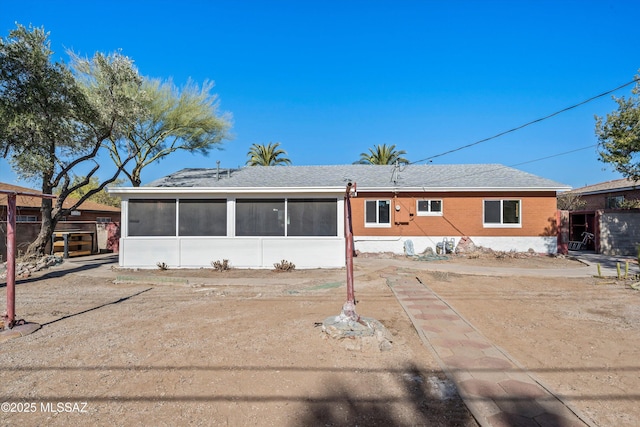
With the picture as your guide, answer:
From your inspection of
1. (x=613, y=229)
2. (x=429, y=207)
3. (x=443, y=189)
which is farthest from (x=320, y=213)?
(x=613, y=229)

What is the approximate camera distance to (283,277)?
9.72 meters

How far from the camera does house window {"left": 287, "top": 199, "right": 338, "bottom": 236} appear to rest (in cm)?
1095

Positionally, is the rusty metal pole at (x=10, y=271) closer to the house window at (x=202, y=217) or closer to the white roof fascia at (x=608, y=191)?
the house window at (x=202, y=217)

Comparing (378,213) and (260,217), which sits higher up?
(378,213)

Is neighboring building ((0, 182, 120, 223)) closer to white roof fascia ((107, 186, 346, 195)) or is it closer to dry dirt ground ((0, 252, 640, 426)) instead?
white roof fascia ((107, 186, 346, 195))

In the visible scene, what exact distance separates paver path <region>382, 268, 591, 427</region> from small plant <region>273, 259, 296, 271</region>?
18.5 ft

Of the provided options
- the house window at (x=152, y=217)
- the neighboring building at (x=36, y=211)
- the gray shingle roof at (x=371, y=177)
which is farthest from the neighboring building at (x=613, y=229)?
the neighboring building at (x=36, y=211)

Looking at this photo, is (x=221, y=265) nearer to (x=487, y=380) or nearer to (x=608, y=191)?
(x=487, y=380)

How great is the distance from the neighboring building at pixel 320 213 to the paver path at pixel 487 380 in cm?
598

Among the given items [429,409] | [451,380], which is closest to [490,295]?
[451,380]

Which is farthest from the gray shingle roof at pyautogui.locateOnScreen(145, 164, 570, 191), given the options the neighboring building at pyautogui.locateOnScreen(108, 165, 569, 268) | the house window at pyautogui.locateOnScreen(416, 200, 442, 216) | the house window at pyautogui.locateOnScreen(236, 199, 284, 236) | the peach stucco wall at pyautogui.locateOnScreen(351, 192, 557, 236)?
the house window at pyautogui.locateOnScreen(236, 199, 284, 236)

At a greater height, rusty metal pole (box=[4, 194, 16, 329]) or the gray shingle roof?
the gray shingle roof

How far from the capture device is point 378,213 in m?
15.0

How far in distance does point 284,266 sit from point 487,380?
25.9 feet
